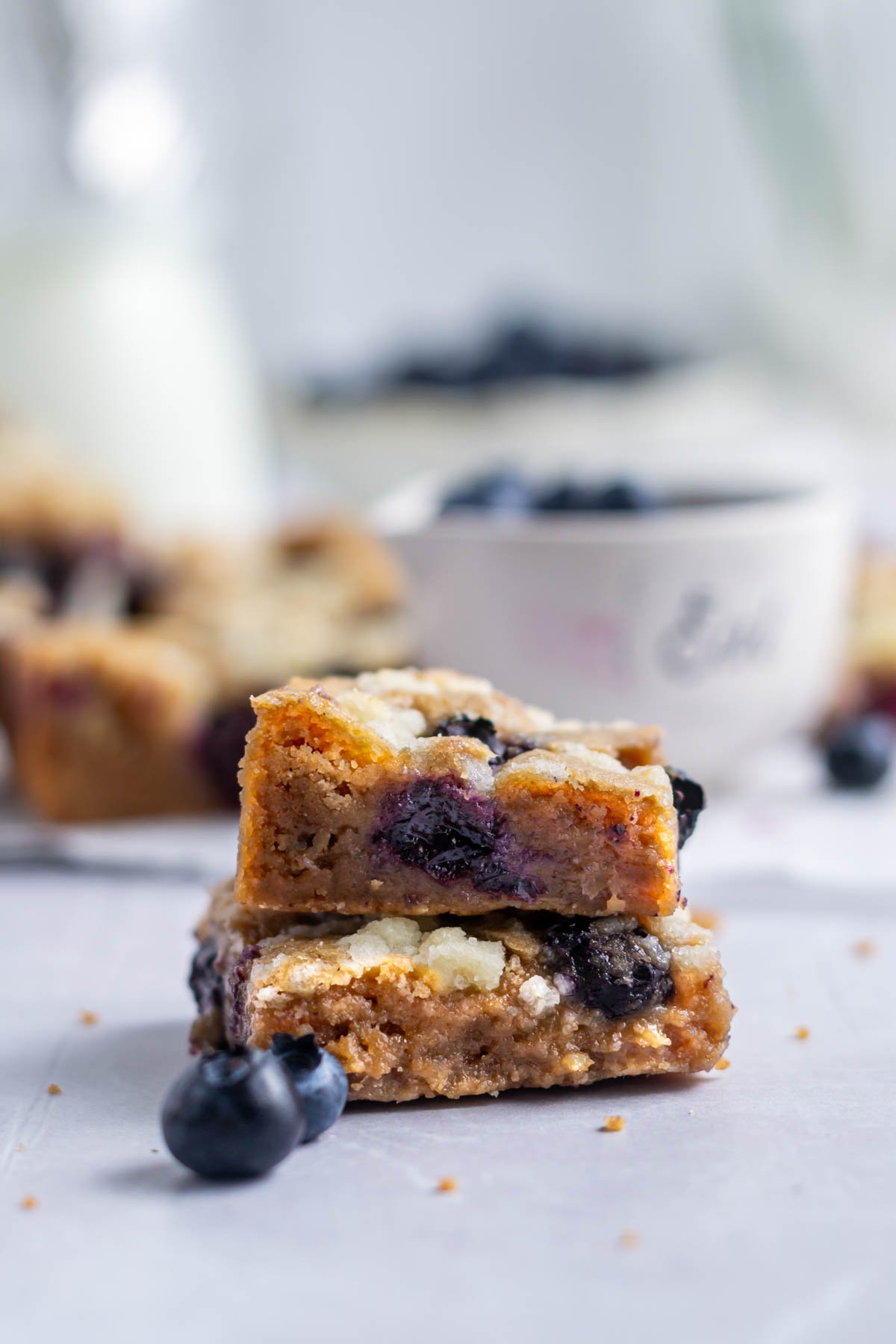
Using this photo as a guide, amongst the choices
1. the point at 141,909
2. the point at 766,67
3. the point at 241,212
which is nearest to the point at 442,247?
the point at 241,212

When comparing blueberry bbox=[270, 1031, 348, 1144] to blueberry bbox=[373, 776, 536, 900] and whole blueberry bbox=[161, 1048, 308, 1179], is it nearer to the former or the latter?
whole blueberry bbox=[161, 1048, 308, 1179]

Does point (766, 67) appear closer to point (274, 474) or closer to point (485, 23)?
point (485, 23)

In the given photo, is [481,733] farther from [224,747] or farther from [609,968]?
[224,747]

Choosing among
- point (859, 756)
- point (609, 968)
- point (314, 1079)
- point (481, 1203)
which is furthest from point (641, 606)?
point (481, 1203)

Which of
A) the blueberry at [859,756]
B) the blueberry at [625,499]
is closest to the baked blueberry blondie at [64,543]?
the blueberry at [625,499]

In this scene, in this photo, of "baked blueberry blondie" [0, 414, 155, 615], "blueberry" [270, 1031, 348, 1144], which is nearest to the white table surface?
"blueberry" [270, 1031, 348, 1144]

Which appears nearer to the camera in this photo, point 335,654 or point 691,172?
point 335,654

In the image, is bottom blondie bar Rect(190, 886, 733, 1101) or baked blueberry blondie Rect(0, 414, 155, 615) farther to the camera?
baked blueberry blondie Rect(0, 414, 155, 615)
